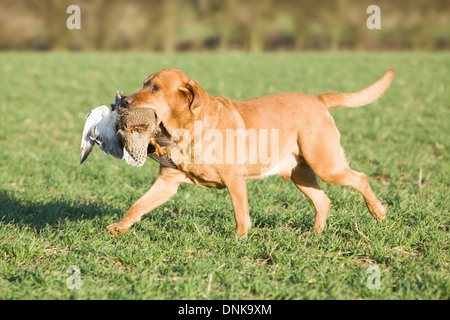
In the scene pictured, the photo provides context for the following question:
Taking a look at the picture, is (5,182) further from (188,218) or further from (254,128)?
(254,128)

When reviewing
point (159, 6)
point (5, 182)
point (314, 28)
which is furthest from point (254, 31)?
point (5, 182)

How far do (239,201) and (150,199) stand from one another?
0.83 metres

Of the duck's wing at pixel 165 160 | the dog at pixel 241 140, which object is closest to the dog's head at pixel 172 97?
the dog at pixel 241 140

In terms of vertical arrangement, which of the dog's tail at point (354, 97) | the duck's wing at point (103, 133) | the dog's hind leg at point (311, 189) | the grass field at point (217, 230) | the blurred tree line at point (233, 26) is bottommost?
the grass field at point (217, 230)

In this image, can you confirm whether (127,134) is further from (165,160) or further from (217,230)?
(217,230)

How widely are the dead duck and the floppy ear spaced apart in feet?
1.10

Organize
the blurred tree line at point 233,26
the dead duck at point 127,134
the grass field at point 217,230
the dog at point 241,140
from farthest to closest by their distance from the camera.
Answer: the blurred tree line at point 233,26 → the dog at point 241,140 → the dead duck at point 127,134 → the grass field at point 217,230

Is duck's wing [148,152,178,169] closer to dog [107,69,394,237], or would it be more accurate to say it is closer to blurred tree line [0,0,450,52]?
dog [107,69,394,237]

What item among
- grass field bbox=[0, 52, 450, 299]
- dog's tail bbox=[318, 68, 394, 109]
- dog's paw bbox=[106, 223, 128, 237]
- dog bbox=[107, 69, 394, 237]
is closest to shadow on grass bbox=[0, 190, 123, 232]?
grass field bbox=[0, 52, 450, 299]

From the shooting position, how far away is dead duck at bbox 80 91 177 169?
12.5 feet

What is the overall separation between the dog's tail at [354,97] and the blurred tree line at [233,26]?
3036 cm

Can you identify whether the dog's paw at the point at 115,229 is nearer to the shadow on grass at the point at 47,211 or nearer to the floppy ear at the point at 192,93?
the shadow on grass at the point at 47,211

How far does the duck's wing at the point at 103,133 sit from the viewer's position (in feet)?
13.8
